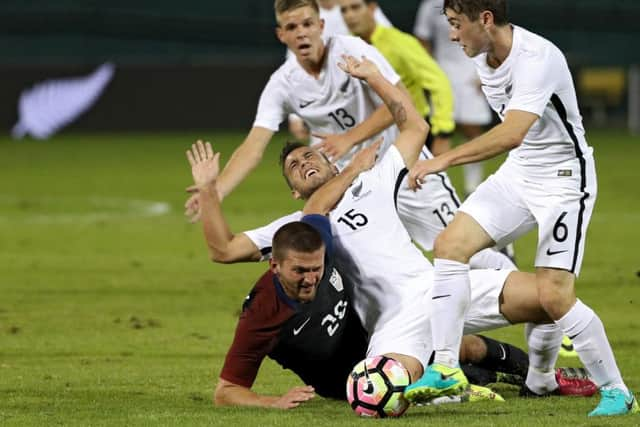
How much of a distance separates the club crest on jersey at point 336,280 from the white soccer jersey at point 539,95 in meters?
1.01

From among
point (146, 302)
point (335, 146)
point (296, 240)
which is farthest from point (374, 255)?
point (146, 302)

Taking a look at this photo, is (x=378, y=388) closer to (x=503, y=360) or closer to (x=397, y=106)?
(x=503, y=360)

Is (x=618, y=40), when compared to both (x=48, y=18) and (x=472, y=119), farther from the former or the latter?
(x=472, y=119)

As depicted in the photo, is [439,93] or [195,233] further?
[195,233]

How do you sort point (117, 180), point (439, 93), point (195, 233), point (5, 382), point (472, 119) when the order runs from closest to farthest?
point (5, 382) → point (439, 93) → point (195, 233) → point (472, 119) → point (117, 180)

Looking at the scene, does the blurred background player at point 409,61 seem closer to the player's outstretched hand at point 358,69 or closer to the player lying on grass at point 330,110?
the player lying on grass at point 330,110

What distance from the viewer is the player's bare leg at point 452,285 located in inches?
252

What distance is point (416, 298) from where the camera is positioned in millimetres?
6785

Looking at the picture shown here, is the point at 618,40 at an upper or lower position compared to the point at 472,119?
lower

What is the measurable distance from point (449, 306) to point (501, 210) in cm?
54

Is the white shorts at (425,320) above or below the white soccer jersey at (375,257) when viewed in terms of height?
below

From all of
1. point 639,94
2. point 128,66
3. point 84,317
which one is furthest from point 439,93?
point 639,94

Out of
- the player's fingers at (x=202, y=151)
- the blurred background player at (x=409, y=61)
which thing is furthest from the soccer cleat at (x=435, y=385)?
the blurred background player at (x=409, y=61)

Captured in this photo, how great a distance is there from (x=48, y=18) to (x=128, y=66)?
3.83 m
